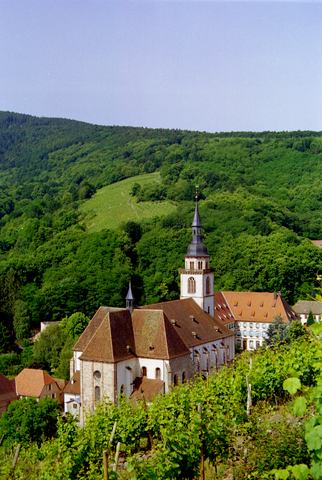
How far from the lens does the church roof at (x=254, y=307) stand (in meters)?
69.2

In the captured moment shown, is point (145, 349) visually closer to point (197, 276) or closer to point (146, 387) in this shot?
point (146, 387)

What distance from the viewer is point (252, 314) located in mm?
69688

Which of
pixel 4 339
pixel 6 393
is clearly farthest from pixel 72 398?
pixel 4 339

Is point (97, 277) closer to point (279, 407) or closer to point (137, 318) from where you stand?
point (137, 318)

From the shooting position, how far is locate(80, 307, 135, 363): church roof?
38.6m

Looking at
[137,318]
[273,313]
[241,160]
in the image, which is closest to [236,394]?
[137,318]

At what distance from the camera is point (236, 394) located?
22016 millimetres

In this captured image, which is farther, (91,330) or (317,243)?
(317,243)

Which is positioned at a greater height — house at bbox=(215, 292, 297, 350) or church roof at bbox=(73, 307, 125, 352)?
church roof at bbox=(73, 307, 125, 352)

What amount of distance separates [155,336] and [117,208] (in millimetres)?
76116

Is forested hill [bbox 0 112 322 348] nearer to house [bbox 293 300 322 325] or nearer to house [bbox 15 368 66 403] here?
house [bbox 293 300 322 325]

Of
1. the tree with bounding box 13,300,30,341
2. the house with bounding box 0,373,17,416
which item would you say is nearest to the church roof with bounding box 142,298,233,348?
the house with bounding box 0,373,17,416

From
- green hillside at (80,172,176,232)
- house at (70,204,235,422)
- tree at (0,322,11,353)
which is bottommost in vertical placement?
tree at (0,322,11,353)

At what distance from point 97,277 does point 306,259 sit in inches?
1095
